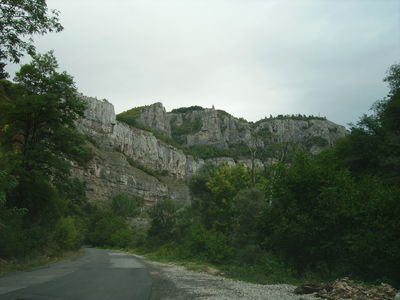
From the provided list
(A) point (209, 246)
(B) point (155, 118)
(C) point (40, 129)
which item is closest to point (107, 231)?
(A) point (209, 246)

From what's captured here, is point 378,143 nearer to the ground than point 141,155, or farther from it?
nearer to the ground

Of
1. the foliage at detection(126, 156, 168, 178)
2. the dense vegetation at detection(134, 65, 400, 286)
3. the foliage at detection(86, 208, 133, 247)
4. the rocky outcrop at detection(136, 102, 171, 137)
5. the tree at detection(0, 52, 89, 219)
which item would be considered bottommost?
the foliage at detection(86, 208, 133, 247)

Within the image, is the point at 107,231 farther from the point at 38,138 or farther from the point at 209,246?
the point at 38,138

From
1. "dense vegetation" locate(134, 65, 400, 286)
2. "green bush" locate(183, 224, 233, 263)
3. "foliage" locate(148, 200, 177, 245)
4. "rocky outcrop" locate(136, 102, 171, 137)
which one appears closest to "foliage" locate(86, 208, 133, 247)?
"foliage" locate(148, 200, 177, 245)

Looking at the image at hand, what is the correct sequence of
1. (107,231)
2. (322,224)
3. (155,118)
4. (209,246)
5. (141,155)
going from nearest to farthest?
(322,224) → (209,246) → (107,231) → (141,155) → (155,118)

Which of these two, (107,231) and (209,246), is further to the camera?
(107,231)

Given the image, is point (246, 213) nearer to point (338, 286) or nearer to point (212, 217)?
point (212, 217)

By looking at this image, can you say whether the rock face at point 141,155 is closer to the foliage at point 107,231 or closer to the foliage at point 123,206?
the foliage at point 123,206

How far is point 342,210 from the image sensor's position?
14.6m

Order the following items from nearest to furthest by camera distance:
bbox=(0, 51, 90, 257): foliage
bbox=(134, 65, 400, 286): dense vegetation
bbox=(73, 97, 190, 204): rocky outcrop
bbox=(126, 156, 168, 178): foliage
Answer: bbox=(134, 65, 400, 286): dense vegetation → bbox=(0, 51, 90, 257): foliage → bbox=(73, 97, 190, 204): rocky outcrop → bbox=(126, 156, 168, 178): foliage

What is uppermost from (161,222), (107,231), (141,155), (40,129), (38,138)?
(141,155)

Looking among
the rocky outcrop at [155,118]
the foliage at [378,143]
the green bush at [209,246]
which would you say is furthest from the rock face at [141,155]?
the green bush at [209,246]

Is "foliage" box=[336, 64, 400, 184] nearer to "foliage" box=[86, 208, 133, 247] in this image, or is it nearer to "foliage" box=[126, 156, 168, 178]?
"foliage" box=[86, 208, 133, 247]

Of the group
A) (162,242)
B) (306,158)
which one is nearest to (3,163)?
(306,158)
